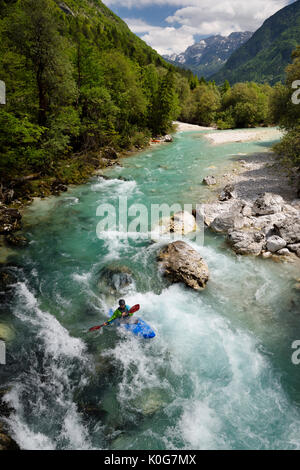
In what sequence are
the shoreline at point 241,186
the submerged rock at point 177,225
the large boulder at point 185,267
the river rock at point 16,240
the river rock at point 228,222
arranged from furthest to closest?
the submerged rock at point 177,225 < the river rock at point 228,222 < the shoreline at point 241,186 < the river rock at point 16,240 < the large boulder at point 185,267

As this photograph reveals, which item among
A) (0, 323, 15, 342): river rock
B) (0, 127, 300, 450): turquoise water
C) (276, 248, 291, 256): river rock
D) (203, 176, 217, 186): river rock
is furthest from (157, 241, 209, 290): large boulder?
(203, 176, 217, 186): river rock

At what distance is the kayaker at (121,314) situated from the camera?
8.76 m

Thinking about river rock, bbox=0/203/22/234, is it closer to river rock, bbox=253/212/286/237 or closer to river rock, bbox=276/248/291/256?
river rock, bbox=253/212/286/237

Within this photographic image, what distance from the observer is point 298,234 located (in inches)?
498

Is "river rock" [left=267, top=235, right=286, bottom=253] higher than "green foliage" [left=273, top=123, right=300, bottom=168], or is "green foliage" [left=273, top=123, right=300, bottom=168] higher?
"green foliage" [left=273, top=123, right=300, bottom=168]

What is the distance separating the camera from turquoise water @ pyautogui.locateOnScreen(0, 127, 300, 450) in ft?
20.4

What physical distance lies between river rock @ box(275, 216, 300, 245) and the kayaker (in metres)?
9.01

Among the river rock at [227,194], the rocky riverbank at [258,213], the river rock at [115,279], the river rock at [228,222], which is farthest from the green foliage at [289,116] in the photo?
the river rock at [115,279]

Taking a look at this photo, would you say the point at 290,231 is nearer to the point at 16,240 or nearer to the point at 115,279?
the point at 115,279

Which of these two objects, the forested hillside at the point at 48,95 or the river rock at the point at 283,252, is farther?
the forested hillside at the point at 48,95

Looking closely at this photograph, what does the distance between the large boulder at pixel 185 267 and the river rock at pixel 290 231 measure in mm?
4758

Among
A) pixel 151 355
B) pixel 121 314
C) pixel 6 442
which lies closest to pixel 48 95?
pixel 121 314

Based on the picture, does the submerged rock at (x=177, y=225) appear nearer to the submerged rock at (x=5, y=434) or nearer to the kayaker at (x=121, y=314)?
the kayaker at (x=121, y=314)
